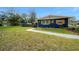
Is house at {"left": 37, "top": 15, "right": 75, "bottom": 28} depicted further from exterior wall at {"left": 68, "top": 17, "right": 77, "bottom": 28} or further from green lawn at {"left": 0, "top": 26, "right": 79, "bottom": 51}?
green lawn at {"left": 0, "top": 26, "right": 79, "bottom": 51}

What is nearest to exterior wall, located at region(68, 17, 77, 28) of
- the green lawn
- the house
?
the house

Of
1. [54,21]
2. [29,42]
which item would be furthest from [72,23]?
[29,42]

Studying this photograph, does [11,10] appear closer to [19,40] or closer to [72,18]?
[19,40]

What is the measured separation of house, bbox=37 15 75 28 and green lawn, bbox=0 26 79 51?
0.20 m

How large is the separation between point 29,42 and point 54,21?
1.82ft

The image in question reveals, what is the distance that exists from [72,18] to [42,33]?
1.84ft

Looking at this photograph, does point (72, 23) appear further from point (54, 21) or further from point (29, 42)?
point (29, 42)

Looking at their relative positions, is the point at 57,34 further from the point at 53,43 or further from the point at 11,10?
the point at 11,10

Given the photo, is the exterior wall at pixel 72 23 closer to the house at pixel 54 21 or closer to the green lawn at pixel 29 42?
the house at pixel 54 21

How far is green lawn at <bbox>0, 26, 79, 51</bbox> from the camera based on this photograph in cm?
359
